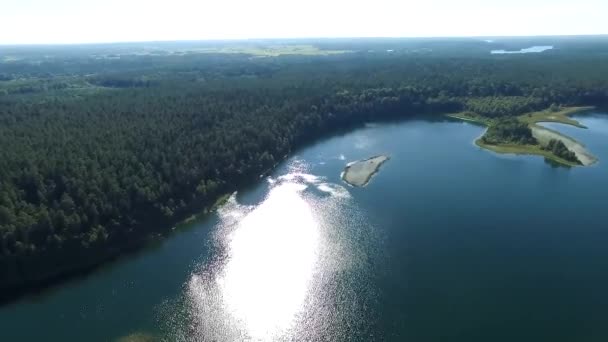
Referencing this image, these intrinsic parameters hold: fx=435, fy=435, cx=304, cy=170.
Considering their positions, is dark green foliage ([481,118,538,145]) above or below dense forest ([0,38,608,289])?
below

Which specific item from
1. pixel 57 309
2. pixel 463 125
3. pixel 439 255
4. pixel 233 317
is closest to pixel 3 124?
pixel 57 309

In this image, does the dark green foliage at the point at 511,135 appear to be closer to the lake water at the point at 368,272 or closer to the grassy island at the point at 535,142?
the grassy island at the point at 535,142

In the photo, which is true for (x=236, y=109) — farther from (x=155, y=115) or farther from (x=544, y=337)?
(x=544, y=337)

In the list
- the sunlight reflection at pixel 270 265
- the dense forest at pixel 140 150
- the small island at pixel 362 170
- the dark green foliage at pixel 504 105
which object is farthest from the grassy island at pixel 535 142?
the sunlight reflection at pixel 270 265

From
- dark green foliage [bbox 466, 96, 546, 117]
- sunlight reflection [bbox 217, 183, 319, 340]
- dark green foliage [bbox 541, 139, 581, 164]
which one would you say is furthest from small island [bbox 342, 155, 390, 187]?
dark green foliage [bbox 466, 96, 546, 117]

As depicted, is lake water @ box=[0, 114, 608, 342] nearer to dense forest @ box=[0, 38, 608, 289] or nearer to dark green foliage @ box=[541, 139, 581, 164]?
dense forest @ box=[0, 38, 608, 289]

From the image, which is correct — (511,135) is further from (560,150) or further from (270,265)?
(270,265)
